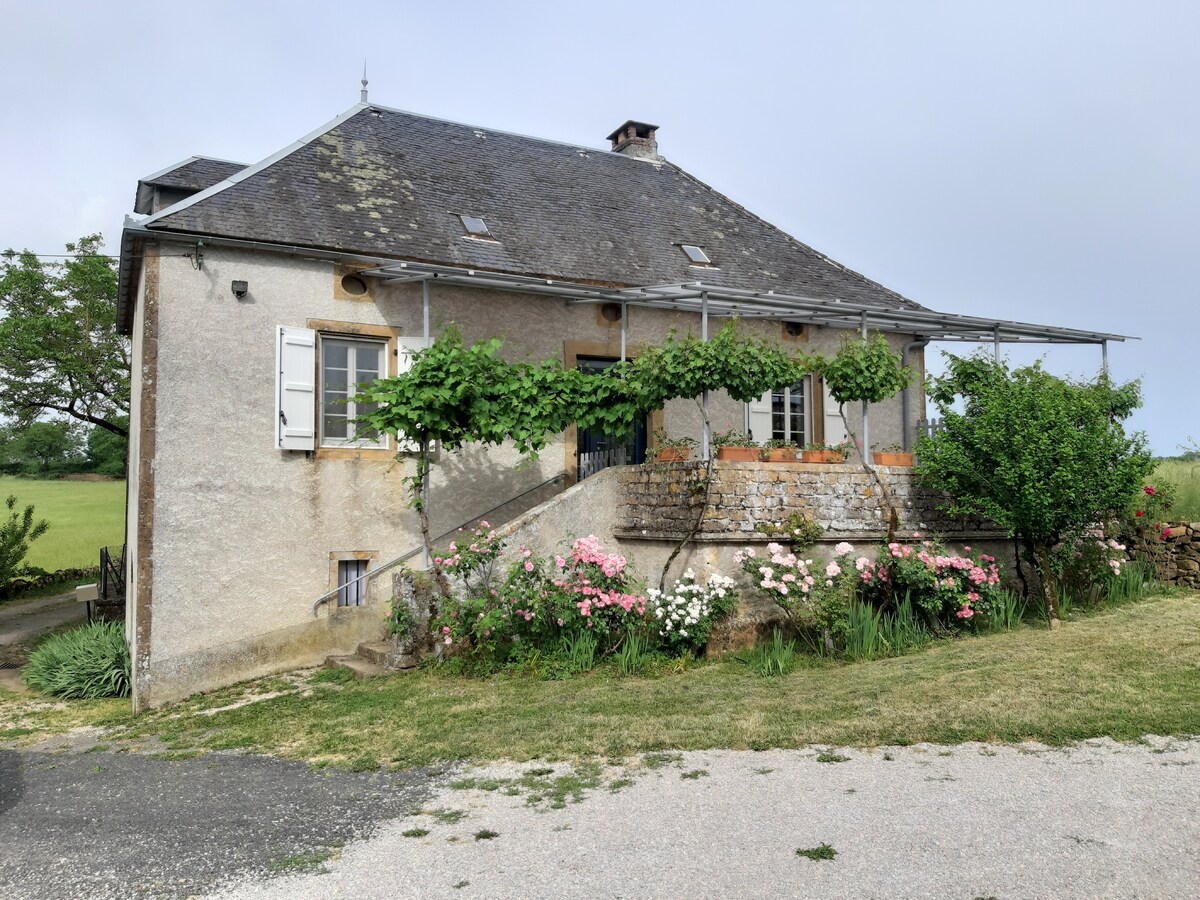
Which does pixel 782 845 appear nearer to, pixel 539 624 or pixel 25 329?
pixel 539 624

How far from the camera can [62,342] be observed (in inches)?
769

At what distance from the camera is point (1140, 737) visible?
19.7 feet

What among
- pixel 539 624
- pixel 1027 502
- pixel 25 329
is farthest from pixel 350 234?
pixel 25 329

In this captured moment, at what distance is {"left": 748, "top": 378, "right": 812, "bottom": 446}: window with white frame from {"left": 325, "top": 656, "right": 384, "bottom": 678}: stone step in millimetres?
5915

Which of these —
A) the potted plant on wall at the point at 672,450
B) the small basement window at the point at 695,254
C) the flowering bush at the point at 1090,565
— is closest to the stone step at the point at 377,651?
the potted plant on wall at the point at 672,450

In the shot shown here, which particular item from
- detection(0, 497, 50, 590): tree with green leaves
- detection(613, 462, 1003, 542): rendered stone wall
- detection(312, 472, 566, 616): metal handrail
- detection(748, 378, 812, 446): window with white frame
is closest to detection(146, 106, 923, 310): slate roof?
detection(748, 378, 812, 446): window with white frame

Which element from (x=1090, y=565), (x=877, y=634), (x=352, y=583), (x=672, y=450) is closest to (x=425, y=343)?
(x=352, y=583)

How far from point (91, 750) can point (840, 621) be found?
Answer: 252 inches

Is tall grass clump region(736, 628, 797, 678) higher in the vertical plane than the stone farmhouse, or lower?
lower

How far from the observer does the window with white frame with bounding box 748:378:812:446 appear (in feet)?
42.4

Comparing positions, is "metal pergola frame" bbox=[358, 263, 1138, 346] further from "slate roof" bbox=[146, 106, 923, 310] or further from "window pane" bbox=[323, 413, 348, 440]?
"window pane" bbox=[323, 413, 348, 440]

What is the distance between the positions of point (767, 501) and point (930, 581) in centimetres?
171

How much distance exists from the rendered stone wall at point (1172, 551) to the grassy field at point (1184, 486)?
0.34 m

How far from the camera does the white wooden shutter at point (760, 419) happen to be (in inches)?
507
